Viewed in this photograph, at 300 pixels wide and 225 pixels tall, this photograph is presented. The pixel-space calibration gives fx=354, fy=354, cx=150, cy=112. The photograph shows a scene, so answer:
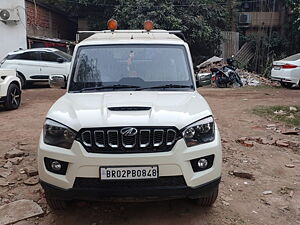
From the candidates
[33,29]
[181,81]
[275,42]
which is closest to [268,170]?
[181,81]

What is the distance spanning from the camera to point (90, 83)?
4.03m

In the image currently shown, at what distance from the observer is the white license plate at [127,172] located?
2.95 meters

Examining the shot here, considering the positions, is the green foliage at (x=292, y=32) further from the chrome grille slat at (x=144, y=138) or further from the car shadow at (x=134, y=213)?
the chrome grille slat at (x=144, y=138)

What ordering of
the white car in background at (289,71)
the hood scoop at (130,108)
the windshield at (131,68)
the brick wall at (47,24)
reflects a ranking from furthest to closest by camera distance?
the brick wall at (47,24) → the white car in background at (289,71) → the windshield at (131,68) → the hood scoop at (130,108)

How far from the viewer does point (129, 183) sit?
3.00m

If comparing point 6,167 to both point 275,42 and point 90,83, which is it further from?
point 275,42

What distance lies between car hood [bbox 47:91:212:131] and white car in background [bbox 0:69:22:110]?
589 cm

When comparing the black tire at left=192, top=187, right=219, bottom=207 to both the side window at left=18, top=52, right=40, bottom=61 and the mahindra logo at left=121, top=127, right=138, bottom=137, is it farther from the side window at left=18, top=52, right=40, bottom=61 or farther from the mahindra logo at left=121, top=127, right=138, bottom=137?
the side window at left=18, top=52, right=40, bottom=61

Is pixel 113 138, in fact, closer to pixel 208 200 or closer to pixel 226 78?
pixel 208 200

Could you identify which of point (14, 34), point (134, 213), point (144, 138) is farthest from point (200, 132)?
point (14, 34)

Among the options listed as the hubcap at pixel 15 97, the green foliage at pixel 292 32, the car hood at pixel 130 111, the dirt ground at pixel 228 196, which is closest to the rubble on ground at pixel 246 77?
the green foliage at pixel 292 32

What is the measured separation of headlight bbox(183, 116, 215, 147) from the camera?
120 inches

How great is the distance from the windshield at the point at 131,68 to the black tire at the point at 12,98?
567 cm

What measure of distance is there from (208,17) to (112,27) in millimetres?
16088
